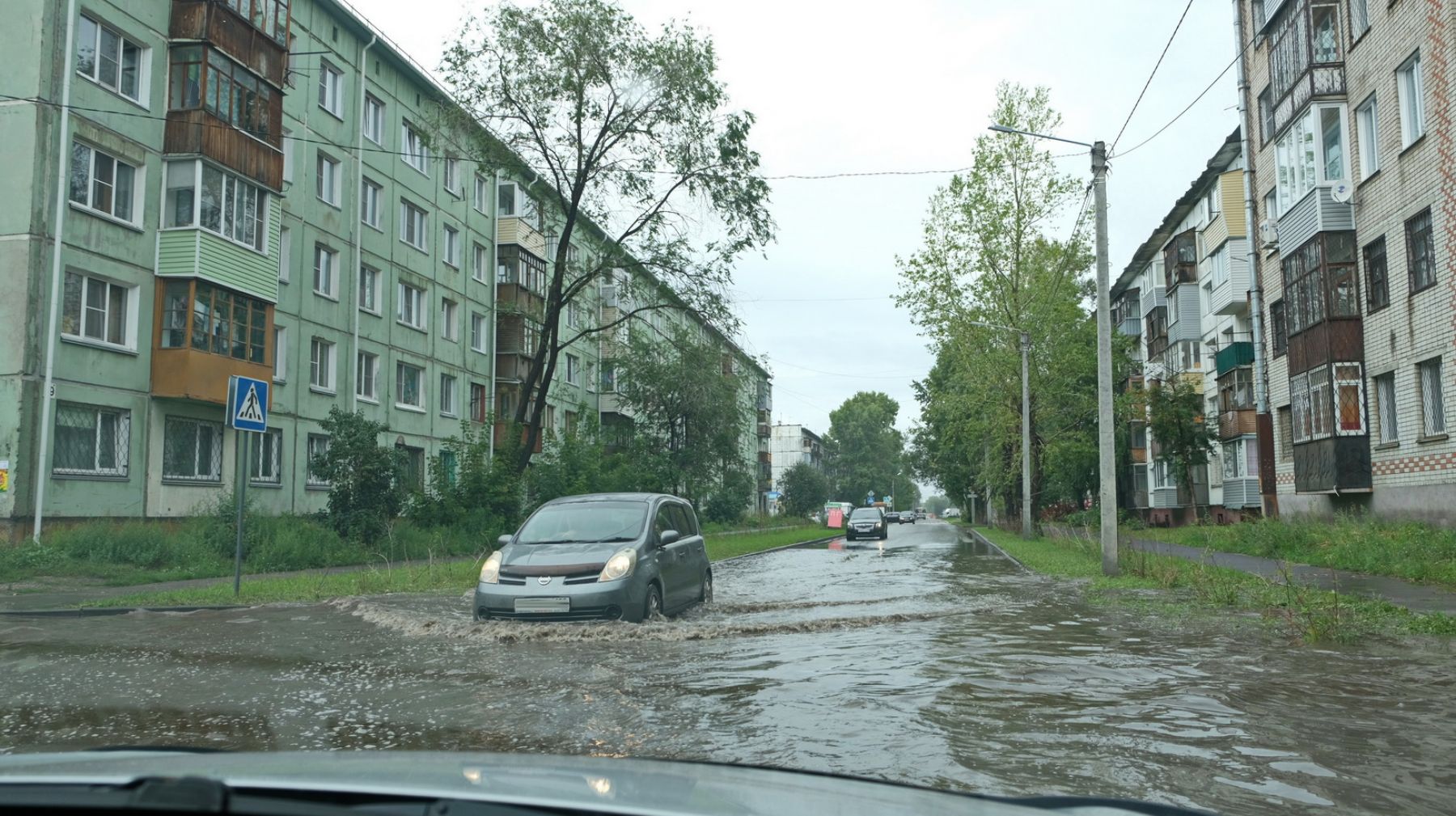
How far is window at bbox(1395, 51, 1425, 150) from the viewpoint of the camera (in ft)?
70.1

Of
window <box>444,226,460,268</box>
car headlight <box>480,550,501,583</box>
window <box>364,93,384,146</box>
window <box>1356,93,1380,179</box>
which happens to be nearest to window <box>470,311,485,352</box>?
window <box>444,226,460,268</box>

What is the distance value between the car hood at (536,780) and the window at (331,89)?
3160cm

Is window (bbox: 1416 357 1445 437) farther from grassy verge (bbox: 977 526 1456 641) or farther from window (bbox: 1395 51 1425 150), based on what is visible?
grassy verge (bbox: 977 526 1456 641)

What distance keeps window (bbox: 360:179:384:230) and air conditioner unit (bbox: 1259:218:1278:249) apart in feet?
84.0

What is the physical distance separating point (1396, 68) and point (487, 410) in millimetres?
30330

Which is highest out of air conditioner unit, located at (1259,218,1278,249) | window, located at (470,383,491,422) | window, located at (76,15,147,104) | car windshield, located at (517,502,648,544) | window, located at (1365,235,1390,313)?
window, located at (76,15,147,104)

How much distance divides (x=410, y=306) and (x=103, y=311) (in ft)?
46.3

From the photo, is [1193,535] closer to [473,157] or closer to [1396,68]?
[1396,68]

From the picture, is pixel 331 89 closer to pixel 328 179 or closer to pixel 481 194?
pixel 328 179

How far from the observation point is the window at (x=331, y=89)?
30953 mm

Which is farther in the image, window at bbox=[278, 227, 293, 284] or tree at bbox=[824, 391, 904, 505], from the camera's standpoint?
tree at bbox=[824, 391, 904, 505]

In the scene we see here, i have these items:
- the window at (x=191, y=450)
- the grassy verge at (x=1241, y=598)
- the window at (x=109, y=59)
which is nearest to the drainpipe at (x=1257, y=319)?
the grassy verge at (x=1241, y=598)

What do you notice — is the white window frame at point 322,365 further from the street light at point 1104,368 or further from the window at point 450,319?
the street light at point 1104,368

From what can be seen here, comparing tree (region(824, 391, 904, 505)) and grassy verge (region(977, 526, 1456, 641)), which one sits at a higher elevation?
tree (region(824, 391, 904, 505))
